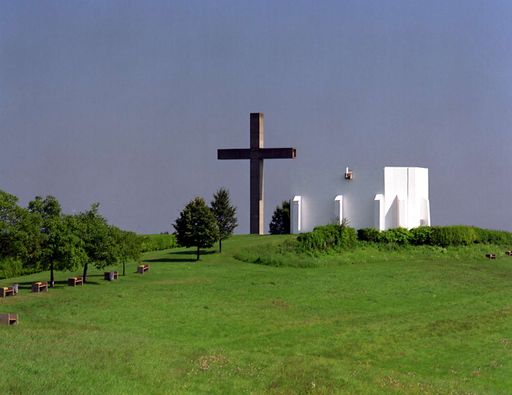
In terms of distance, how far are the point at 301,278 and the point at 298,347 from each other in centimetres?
1571

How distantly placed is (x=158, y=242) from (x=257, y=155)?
11.1 metres

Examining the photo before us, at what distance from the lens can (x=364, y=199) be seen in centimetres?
5669

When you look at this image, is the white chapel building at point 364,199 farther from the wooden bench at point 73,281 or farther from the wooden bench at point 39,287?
the wooden bench at point 39,287

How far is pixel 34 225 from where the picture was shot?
120ft

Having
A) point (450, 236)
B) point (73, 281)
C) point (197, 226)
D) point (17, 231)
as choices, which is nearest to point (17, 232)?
→ point (17, 231)

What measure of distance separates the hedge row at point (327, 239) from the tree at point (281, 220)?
15127 millimetres

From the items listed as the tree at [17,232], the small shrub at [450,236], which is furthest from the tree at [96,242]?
the small shrub at [450,236]

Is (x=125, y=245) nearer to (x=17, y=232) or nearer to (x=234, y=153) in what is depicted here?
(x=17, y=232)

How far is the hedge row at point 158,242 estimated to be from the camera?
189ft

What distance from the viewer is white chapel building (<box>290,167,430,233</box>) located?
184 ft

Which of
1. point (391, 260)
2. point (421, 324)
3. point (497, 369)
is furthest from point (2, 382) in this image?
point (391, 260)

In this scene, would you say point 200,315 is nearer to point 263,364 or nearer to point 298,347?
point 298,347

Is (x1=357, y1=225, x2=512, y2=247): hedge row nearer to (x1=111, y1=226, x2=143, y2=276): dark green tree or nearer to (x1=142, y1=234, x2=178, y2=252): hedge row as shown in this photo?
(x1=142, y1=234, x2=178, y2=252): hedge row

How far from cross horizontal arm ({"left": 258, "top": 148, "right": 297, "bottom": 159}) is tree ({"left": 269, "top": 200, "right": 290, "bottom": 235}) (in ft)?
24.1
